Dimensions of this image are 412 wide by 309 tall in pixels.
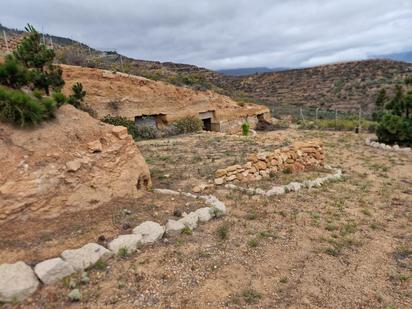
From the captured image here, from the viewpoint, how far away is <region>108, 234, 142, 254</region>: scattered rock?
4379 mm

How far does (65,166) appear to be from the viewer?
509 cm

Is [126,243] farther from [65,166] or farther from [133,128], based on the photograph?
[133,128]

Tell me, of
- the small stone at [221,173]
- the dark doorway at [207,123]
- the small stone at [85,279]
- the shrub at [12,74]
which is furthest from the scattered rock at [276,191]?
the dark doorway at [207,123]

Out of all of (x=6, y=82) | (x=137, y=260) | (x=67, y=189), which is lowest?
(x=137, y=260)

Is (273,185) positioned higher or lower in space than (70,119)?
lower

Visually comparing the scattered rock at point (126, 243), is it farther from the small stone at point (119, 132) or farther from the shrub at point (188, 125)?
the shrub at point (188, 125)

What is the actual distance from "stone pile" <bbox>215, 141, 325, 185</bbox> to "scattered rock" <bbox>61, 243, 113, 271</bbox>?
3.62 metres

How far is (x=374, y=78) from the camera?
4025cm

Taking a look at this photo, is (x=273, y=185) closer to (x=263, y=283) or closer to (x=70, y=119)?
(x=263, y=283)

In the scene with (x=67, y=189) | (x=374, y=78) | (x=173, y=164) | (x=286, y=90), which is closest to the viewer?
(x=67, y=189)

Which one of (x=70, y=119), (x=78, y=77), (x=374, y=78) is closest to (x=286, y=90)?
(x=374, y=78)

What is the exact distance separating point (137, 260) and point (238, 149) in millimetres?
6871

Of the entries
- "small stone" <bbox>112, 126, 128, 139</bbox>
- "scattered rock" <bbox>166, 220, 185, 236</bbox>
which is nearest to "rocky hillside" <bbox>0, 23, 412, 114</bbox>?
"small stone" <bbox>112, 126, 128, 139</bbox>

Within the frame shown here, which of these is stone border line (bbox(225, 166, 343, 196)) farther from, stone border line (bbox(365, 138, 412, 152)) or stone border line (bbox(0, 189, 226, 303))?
stone border line (bbox(365, 138, 412, 152))
